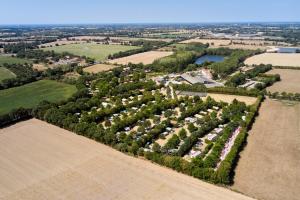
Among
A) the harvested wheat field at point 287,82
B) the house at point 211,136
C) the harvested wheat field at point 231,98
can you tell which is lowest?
the house at point 211,136

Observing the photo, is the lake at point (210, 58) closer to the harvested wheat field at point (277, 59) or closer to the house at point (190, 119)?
the harvested wheat field at point (277, 59)

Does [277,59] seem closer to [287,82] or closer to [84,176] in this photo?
[287,82]

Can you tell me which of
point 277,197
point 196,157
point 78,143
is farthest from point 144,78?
point 277,197

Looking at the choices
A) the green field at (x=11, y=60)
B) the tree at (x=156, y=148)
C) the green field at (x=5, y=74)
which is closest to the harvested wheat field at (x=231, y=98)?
the tree at (x=156, y=148)

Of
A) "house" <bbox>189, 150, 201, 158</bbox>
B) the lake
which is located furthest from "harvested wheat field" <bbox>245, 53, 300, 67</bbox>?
"house" <bbox>189, 150, 201, 158</bbox>

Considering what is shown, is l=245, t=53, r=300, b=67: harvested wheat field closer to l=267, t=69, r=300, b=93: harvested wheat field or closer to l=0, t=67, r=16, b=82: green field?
l=267, t=69, r=300, b=93: harvested wheat field

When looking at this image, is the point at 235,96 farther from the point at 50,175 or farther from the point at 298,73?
the point at 50,175

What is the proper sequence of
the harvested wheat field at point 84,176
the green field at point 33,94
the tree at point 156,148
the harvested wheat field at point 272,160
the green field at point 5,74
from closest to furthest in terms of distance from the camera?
the harvested wheat field at point 84,176 → the harvested wheat field at point 272,160 → the tree at point 156,148 → the green field at point 33,94 → the green field at point 5,74
